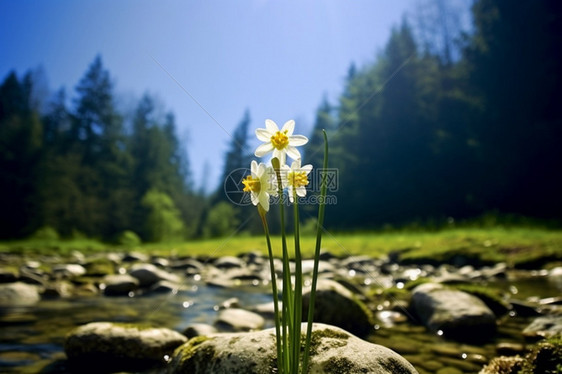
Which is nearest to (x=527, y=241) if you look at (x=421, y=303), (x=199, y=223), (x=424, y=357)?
(x=421, y=303)

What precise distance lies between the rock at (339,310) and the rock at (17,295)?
5.97 meters

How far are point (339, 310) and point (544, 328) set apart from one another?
2631mm

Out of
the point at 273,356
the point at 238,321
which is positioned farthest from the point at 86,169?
the point at 273,356

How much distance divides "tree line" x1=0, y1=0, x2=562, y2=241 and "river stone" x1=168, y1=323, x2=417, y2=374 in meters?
12.0

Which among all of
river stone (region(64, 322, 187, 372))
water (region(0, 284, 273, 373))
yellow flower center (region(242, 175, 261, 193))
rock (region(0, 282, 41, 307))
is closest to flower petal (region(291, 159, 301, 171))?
yellow flower center (region(242, 175, 261, 193))

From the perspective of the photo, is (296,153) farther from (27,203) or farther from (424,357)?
(27,203)

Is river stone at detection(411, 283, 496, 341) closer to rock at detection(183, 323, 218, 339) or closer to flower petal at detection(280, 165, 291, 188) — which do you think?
rock at detection(183, 323, 218, 339)

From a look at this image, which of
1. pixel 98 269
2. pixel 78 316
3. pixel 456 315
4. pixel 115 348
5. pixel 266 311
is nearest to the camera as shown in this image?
pixel 115 348

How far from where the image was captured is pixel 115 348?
13.2ft

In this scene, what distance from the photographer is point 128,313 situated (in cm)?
651

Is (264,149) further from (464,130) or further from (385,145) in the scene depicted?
(385,145)

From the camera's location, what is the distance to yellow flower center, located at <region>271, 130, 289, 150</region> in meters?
2.07

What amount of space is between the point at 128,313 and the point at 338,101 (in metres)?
36.4

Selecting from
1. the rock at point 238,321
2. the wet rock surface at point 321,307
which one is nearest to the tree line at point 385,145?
the wet rock surface at point 321,307
